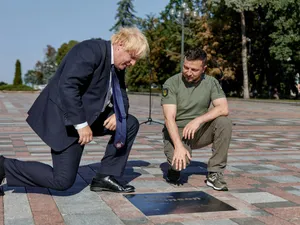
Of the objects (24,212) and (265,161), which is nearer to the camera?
(24,212)

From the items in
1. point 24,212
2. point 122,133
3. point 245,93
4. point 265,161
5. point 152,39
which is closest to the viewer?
point 24,212

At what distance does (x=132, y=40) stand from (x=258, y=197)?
175 centimetres

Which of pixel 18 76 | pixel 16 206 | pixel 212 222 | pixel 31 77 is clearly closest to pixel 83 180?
pixel 16 206

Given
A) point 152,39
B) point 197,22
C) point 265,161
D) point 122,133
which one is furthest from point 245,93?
point 122,133

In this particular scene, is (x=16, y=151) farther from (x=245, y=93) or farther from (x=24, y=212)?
(x=245, y=93)

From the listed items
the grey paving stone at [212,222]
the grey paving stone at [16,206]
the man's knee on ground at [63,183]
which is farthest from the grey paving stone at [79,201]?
the grey paving stone at [212,222]

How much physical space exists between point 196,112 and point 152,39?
163 ft

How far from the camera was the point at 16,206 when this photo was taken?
152 inches

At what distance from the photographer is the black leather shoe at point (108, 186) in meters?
4.48

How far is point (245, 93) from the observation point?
39.1m

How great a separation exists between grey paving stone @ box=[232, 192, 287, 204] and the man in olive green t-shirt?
233 millimetres

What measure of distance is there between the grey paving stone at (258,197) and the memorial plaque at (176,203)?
0.27m

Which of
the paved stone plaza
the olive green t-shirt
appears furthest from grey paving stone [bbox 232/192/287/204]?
the olive green t-shirt

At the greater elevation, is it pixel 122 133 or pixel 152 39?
pixel 152 39
